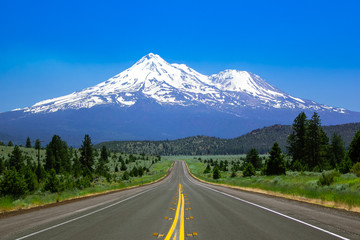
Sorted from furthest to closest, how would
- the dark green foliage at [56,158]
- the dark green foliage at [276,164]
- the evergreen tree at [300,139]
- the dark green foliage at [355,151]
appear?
the dark green foliage at [56,158] < the evergreen tree at [300,139] < the dark green foliage at [276,164] < the dark green foliage at [355,151]

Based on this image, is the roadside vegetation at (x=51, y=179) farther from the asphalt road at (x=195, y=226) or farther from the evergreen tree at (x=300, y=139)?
the evergreen tree at (x=300, y=139)

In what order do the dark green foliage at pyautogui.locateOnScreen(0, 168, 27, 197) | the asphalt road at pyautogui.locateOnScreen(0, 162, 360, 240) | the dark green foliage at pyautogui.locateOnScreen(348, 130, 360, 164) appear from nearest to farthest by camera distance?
the asphalt road at pyautogui.locateOnScreen(0, 162, 360, 240) → the dark green foliage at pyautogui.locateOnScreen(0, 168, 27, 197) → the dark green foliage at pyautogui.locateOnScreen(348, 130, 360, 164)

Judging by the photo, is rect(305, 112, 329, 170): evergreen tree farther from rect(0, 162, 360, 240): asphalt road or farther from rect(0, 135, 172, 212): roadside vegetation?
rect(0, 162, 360, 240): asphalt road

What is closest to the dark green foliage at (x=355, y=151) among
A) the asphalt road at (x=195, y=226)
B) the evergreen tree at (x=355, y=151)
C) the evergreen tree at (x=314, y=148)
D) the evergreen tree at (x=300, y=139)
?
the evergreen tree at (x=355, y=151)

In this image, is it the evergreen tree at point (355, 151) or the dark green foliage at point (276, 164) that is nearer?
the evergreen tree at point (355, 151)

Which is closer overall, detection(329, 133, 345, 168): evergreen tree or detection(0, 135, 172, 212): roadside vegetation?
detection(0, 135, 172, 212): roadside vegetation

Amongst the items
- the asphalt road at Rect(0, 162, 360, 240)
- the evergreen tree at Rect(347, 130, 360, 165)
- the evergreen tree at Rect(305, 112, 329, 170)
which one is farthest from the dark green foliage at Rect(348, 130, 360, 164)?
the asphalt road at Rect(0, 162, 360, 240)

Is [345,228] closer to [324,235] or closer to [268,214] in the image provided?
[324,235]

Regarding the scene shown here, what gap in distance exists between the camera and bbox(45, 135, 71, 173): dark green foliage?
3329 inches

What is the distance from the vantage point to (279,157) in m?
56.2

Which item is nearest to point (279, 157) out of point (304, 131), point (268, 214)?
point (304, 131)

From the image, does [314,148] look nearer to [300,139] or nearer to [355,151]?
[300,139]

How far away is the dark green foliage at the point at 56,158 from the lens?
84562 mm

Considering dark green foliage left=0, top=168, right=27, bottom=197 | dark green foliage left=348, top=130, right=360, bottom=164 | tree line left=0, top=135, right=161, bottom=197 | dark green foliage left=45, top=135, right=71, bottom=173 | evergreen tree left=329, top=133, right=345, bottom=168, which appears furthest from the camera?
dark green foliage left=45, top=135, right=71, bottom=173
